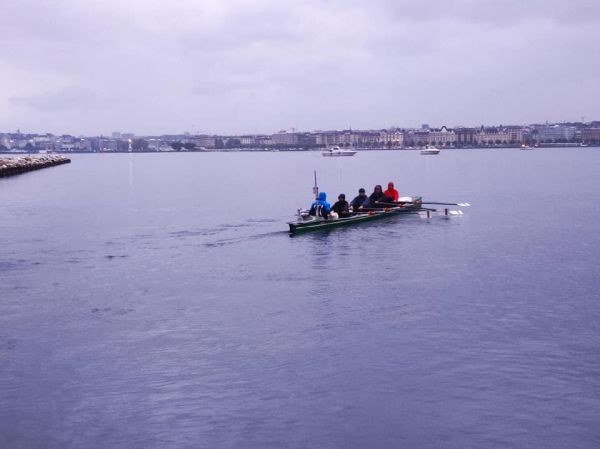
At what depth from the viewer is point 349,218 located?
38094 mm

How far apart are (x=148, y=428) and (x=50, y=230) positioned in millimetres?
30482

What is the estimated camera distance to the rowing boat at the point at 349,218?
35312 mm

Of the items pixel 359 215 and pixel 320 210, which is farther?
pixel 359 215

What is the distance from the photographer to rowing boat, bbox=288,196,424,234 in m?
35.3

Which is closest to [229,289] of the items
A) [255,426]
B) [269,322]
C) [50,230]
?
[269,322]

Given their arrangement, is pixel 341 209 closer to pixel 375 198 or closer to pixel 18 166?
pixel 375 198

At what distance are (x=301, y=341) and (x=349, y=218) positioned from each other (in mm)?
20262

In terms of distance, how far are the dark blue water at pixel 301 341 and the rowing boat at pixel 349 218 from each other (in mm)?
746

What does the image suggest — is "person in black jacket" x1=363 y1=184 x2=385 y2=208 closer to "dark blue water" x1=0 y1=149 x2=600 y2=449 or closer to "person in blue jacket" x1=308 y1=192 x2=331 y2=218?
"dark blue water" x1=0 y1=149 x2=600 y2=449

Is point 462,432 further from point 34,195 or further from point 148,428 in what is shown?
point 34,195

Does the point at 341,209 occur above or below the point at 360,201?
below

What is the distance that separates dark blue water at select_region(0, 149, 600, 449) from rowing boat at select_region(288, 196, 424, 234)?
2.45 ft

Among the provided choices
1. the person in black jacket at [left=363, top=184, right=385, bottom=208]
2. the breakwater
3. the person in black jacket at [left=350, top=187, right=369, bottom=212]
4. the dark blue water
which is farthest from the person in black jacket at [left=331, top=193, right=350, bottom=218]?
the breakwater

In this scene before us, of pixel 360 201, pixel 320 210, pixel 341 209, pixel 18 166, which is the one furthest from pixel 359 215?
pixel 18 166
